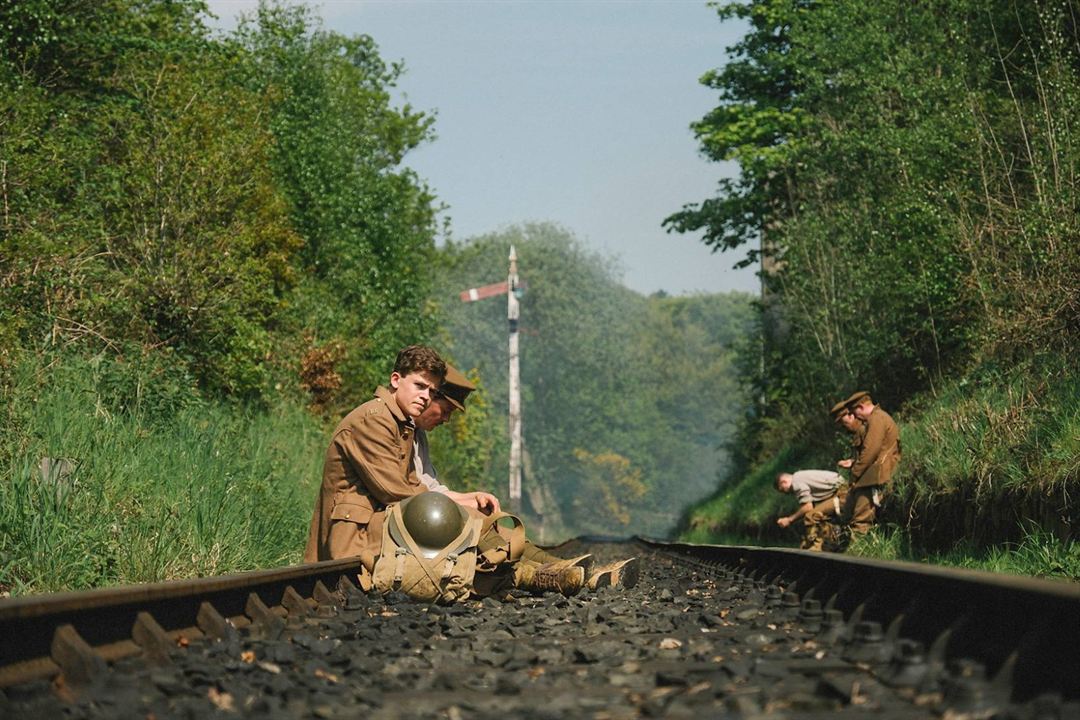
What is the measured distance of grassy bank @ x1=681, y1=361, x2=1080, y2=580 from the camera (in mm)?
9680

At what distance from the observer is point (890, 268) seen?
1917 centimetres

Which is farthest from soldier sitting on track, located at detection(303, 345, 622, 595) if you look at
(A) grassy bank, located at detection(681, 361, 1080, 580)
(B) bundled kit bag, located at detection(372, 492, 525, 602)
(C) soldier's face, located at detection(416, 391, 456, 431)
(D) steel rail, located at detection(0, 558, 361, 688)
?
(A) grassy bank, located at detection(681, 361, 1080, 580)

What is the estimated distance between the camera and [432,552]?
731cm

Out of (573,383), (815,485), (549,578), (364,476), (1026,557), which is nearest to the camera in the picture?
(549,578)

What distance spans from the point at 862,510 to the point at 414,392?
8117 millimetres

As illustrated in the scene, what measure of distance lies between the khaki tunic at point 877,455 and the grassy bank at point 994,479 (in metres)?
0.28

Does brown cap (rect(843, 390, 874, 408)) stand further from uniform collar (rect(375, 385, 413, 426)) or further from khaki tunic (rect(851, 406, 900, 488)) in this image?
uniform collar (rect(375, 385, 413, 426))

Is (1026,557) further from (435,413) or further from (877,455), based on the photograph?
(877,455)

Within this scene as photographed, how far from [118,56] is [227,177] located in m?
4.63

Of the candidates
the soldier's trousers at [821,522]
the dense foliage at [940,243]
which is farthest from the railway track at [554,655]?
the soldier's trousers at [821,522]

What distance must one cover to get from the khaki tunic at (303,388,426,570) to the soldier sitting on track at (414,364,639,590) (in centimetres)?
31

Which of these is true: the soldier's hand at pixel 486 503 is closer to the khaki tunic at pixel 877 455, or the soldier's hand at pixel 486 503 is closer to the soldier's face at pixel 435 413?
the soldier's face at pixel 435 413

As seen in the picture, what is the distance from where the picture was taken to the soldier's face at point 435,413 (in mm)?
8613

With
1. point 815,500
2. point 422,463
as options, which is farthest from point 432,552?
point 815,500
